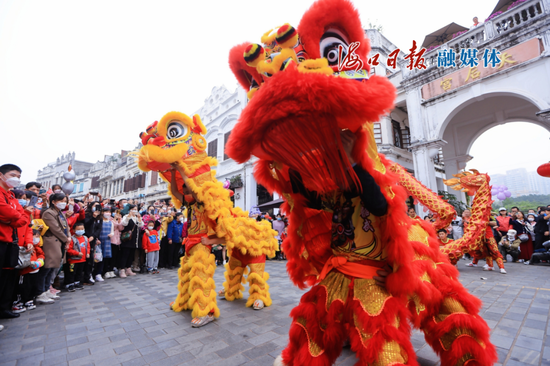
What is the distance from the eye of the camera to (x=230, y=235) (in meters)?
3.44

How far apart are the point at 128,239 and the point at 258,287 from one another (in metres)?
4.57

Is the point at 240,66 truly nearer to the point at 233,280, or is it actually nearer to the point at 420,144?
the point at 233,280

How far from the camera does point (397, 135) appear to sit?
14.2 m

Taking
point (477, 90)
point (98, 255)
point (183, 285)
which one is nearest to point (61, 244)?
point (98, 255)

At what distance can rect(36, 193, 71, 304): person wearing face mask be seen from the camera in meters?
4.28

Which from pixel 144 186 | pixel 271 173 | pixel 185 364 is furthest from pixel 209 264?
pixel 144 186

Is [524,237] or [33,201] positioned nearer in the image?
[33,201]

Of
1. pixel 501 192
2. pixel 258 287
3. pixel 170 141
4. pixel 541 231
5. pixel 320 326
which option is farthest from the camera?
pixel 501 192

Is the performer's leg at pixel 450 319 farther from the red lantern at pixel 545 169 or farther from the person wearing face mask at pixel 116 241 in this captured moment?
the red lantern at pixel 545 169

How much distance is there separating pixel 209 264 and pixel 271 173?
6.98 feet

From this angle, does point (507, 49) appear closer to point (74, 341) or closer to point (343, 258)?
point (343, 258)

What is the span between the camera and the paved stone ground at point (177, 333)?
2273mm

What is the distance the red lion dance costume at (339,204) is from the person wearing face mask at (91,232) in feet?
19.6

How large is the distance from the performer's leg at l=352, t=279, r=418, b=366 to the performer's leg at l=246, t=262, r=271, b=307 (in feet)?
8.69
